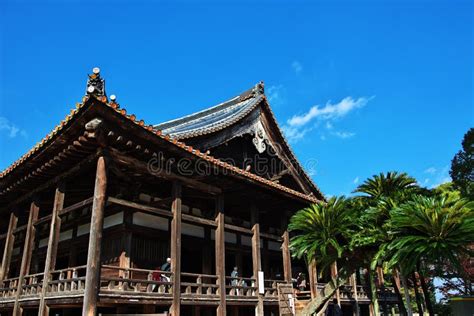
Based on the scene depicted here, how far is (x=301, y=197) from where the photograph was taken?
15.9m

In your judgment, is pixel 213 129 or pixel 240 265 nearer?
pixel 213 129

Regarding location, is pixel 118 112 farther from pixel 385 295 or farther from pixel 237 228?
pixel 385 295

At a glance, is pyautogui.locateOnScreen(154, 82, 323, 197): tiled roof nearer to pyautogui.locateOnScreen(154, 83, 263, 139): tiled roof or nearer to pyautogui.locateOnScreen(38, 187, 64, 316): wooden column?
pyautogui.locateOnScreen(154, 83, 263, 139): tiled roof

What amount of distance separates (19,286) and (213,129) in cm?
854

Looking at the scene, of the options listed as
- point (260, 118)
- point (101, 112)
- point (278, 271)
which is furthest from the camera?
point (278, 271)

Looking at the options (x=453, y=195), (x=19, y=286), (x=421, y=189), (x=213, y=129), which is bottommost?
(x=19, y=286)

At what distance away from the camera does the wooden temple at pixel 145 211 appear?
32.1 ft

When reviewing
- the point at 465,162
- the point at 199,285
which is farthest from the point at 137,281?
the point at 465,162

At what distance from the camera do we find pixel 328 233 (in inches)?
497

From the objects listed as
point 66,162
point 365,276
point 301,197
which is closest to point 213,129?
point 301,197

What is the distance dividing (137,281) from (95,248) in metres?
1.51

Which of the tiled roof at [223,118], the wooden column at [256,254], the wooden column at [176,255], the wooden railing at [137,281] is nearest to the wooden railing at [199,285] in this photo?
the wooden column at [176,255]

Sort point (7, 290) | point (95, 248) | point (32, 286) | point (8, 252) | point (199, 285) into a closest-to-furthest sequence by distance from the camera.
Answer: point (95, 248), point (32, 286), point (199, 285), point (7, 290), point (8, 252)

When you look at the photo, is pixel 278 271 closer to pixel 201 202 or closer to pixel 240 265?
pixel 240 265
